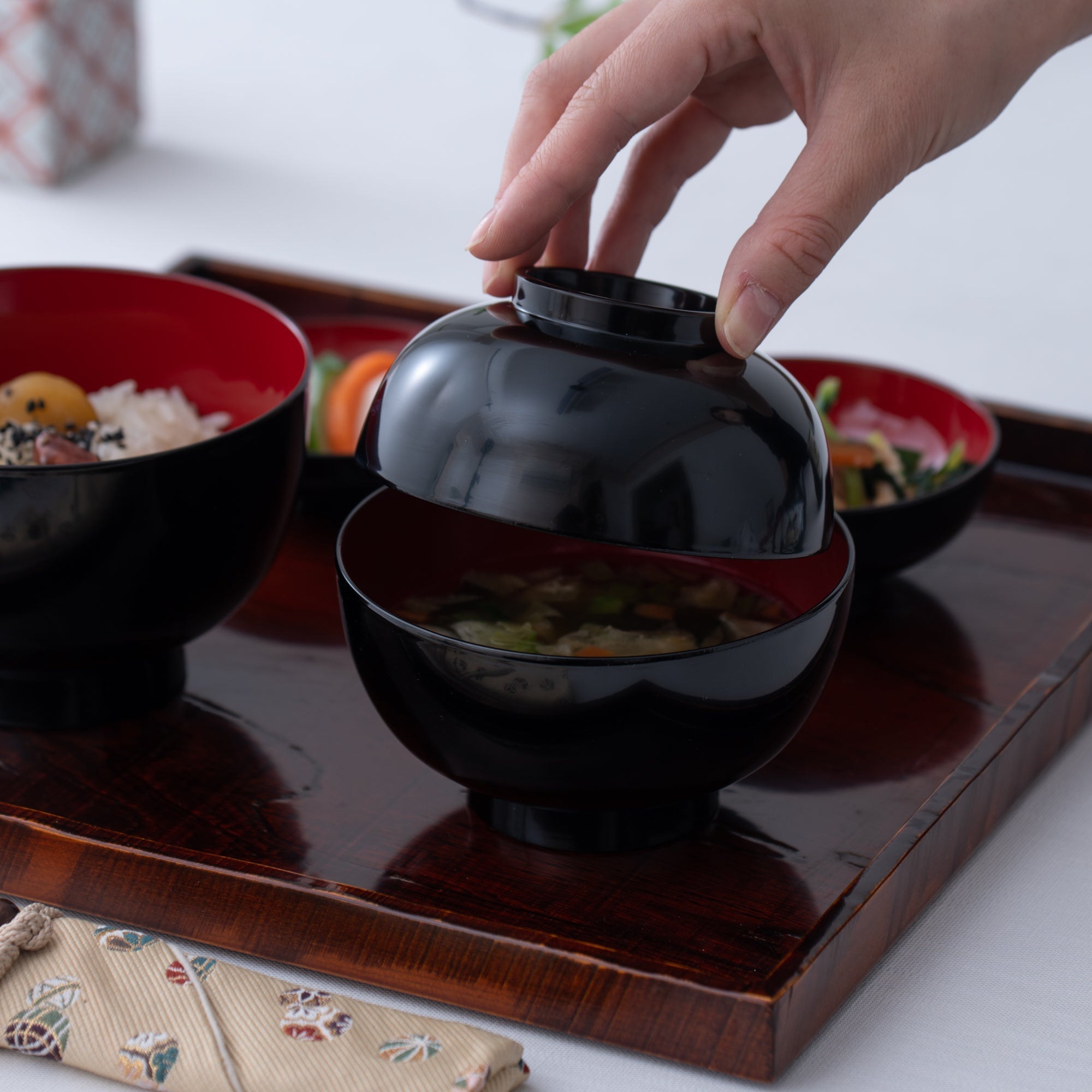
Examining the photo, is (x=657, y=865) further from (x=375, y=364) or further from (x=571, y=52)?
(x=375, y=364)

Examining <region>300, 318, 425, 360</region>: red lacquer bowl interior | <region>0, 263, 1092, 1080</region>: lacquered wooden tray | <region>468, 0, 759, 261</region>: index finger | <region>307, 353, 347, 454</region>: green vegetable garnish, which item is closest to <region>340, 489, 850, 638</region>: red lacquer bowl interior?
<region>0, 263, 1092, 1080</region>: lacquered wooden tray

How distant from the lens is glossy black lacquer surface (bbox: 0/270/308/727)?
1.03 meters

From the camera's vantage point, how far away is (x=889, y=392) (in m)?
1.64

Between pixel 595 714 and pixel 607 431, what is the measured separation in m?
0.18

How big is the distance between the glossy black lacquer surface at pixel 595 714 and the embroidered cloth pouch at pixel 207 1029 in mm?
166

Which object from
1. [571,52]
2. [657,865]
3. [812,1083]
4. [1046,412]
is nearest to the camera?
[812,1083]

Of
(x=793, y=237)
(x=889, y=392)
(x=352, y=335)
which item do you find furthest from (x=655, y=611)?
(x=352, y=335)

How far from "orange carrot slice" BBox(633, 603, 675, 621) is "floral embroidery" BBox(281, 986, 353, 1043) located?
13.8 inches

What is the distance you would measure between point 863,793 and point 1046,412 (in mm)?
724

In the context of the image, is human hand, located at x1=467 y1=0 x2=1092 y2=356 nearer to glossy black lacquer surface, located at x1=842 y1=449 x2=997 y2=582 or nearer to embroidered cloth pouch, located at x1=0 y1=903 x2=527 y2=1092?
glossy black lacquer surface, located at x1=842 y1=449 x2=997 y2=582

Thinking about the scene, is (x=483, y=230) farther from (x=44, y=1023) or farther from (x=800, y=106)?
(x=44, y=1023)

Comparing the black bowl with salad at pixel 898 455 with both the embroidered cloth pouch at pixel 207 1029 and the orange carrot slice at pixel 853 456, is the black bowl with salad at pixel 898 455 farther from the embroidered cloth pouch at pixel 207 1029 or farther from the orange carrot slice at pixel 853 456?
the embroidered cloth pouch at pixel 207 1029

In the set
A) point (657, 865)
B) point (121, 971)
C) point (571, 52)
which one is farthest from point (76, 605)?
point (571, 52)

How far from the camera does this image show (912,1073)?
93 cm
